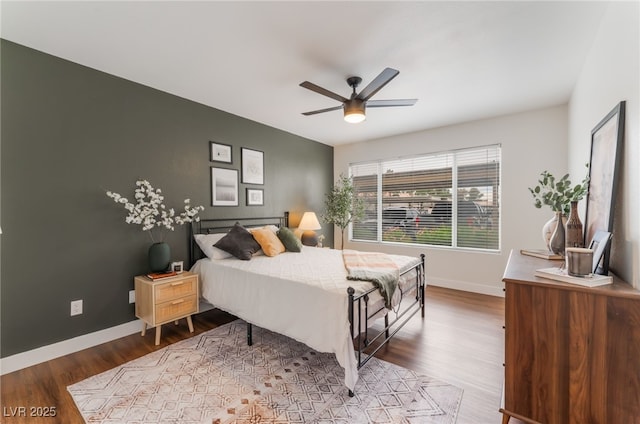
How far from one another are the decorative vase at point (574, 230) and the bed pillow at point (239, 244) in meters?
2.91

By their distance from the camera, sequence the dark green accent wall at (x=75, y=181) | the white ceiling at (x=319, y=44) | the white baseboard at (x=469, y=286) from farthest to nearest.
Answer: the white baseboard at (x=469, y=286), the dark green accent wall at (x=75, y=181), the white ceiling at (x=319, y=44)

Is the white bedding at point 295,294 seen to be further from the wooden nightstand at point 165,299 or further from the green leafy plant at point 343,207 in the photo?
the green leafy plant at point 343,207

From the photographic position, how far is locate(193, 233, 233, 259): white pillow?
321 centimetres

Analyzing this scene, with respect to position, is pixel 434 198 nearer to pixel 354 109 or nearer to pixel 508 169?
pixel 508 169

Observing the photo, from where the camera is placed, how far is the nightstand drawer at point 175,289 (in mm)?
2639

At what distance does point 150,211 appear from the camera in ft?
9.37

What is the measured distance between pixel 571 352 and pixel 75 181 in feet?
12.7

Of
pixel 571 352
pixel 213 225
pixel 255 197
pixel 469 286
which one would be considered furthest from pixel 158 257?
pixel 469 286

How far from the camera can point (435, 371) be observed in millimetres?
2221

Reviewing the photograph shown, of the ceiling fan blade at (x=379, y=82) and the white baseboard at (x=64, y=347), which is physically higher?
the ceiling fan blade at (x=379, y=82)

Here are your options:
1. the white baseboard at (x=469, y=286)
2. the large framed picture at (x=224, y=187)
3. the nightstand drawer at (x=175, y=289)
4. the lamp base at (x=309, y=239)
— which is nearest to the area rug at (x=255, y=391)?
the nightstand drawer at (x=175, y=289)

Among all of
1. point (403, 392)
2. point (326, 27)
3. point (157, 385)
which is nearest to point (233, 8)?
point (326, 27)

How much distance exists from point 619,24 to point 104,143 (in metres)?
4.16

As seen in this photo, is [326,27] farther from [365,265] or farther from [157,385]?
[157,385]
